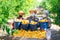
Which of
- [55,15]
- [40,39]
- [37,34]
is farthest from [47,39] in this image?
[55,15]

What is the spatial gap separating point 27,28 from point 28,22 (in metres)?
0.24

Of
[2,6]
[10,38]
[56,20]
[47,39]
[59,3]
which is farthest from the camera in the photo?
[56,20]

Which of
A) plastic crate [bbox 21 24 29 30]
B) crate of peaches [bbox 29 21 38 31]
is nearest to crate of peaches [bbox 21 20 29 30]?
plastic crate [bbox 21 24 29 30]

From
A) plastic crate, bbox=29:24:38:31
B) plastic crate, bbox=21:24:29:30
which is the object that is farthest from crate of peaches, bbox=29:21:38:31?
A: plastic crate, bbox=21:24:29:30

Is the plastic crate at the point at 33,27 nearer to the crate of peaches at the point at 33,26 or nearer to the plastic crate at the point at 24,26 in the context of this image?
the crate of peaches at the point at 33,26

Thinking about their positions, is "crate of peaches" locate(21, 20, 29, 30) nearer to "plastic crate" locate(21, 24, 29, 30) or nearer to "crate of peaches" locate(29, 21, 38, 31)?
"plastic crate" locate(21, 24, 29, 30)

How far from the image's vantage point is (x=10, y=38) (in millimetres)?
8414

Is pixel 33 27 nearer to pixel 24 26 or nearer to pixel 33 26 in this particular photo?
pixel 33 26

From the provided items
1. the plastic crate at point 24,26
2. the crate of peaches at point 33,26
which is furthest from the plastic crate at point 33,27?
the plastic crate at point 24,26

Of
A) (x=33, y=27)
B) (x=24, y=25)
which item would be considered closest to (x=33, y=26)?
(x=33, y=27)

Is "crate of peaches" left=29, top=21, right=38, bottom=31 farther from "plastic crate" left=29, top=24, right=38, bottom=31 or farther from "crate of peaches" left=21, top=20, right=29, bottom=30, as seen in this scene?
"crate of peaches" left=21, top=20, right=29, bottom=30

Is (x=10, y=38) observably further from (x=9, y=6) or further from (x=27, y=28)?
(x=9, y=6)

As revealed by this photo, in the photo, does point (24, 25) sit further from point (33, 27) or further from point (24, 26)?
point (33, 27)

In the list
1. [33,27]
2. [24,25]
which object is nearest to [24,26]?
[24,25]
